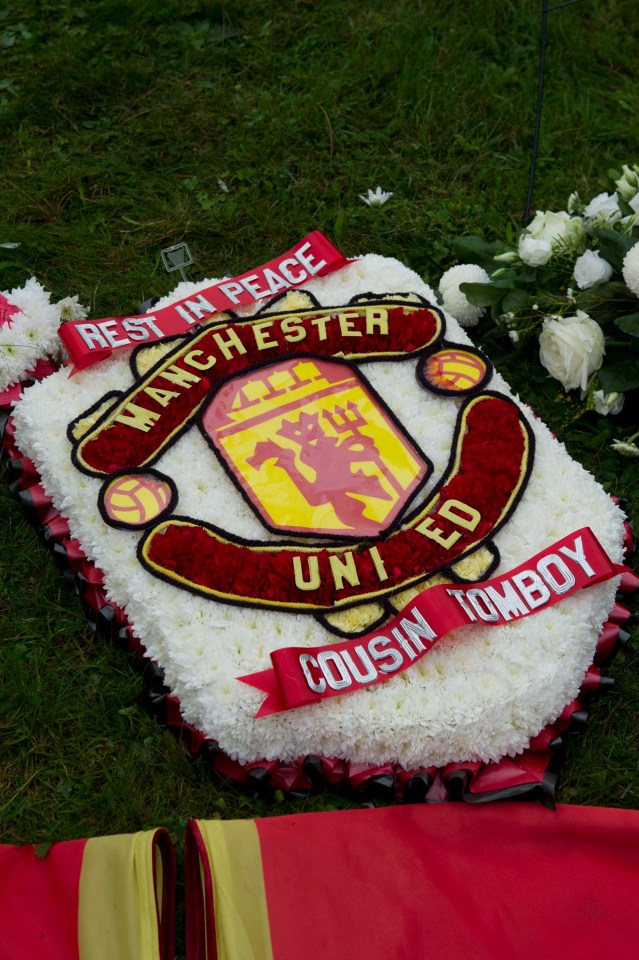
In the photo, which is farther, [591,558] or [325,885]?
[591,558]

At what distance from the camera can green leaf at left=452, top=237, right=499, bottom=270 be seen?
2.79 metres

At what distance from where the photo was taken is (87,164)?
10.4 feet

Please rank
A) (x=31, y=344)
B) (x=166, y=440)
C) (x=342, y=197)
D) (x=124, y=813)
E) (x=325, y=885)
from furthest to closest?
(x=342, y=197)
(x=31, y=344)
(x=166, y=440)
(x=124, y=813)
(x=325, y=885)

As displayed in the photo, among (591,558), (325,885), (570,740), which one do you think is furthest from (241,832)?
(591,558)

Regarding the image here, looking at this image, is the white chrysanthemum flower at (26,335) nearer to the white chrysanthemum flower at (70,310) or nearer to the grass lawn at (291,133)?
the white chrysanthemum flower at (70,310)

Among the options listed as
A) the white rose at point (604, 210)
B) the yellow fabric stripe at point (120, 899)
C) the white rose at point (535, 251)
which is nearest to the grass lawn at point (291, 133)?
the white rose at point (535, 251)

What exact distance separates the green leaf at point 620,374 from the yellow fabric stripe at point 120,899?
1553 mm

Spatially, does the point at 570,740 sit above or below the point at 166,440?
below

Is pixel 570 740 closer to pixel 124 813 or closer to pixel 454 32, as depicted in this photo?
pixel 124 813

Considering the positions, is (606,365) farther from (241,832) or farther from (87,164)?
(87,164)

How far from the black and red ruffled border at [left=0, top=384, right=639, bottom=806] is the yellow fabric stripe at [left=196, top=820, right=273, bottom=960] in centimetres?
15

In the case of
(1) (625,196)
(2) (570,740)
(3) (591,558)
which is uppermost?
(1) (625,196)

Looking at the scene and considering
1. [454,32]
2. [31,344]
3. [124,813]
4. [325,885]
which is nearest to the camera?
[325,885]

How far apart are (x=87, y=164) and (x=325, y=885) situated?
2427mm
